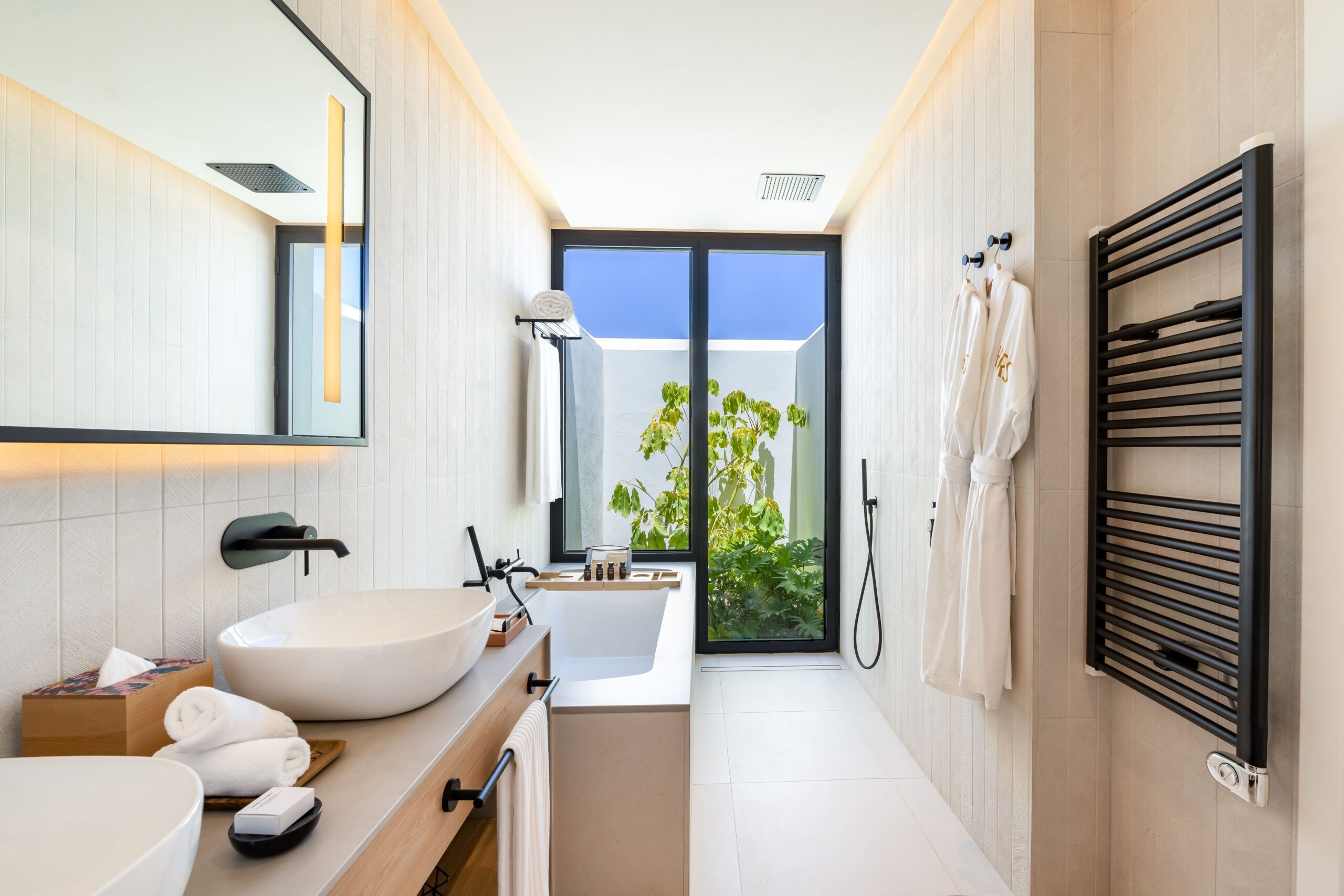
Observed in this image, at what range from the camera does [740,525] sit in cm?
380

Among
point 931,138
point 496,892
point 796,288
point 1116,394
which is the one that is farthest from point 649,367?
point 496,892

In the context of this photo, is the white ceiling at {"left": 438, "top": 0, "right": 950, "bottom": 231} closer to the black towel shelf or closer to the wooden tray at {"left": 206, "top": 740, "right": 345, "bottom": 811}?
the black towel shelf

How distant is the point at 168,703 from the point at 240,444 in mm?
485

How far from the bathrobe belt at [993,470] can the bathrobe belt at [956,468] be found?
98 mm

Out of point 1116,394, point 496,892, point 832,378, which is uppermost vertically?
point 832,378

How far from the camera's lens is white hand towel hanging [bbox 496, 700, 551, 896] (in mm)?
1183

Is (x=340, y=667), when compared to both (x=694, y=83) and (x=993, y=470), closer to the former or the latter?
(x=993, y=470)

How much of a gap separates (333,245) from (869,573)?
2.68m

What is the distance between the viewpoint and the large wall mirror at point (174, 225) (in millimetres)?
788

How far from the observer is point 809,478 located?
12.6 feet

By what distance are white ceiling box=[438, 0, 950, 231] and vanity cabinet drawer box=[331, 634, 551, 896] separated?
1.86 meters

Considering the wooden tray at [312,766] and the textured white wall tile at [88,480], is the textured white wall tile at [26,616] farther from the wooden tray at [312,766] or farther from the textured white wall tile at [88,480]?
the wooden tray at [312,766]

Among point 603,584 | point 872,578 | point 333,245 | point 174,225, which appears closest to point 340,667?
point 174,225

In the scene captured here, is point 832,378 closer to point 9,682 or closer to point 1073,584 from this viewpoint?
point 1073,584
